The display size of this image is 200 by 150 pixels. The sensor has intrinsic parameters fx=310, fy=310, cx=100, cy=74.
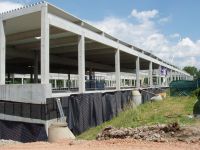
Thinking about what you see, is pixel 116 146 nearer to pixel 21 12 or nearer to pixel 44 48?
pixel 44 48

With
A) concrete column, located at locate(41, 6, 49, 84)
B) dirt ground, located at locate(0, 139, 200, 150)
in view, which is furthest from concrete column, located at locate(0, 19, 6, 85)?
dirt ground, located at locate(0, 139, 200, 150)

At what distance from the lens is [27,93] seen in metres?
15.6

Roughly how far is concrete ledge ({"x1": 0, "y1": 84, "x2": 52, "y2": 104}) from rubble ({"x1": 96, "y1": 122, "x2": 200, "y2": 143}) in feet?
13.7

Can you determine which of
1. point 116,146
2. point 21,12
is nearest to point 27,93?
point 21,12

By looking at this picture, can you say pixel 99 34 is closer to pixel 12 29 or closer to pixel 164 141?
pixel 12 29

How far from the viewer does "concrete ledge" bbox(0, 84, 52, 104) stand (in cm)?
1516

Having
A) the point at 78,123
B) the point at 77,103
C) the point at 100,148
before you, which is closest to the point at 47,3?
the point at 77,103

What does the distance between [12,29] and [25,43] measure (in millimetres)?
6066

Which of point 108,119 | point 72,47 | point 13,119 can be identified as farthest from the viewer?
point 72,47

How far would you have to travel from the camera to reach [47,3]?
694 inches

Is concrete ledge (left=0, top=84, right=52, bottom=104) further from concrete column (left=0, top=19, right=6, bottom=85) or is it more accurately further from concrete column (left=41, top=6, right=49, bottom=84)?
concrete column (left=0, top=19, right=6, bottom=85)

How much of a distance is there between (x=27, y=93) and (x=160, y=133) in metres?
7.33

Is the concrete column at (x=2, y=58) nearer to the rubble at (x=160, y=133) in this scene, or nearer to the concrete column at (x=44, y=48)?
the concrete column at (x=44, y=48)

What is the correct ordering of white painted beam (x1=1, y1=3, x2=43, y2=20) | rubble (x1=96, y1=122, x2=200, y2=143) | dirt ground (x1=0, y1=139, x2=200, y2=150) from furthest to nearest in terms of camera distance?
white painted beam (x1=1, y1=3, x2=43, y2=20) → rubble (x1=96, y1=122, x2=200, y2=143) → dirt ground (x1=0, y1=139, x2=200, y2=150)
